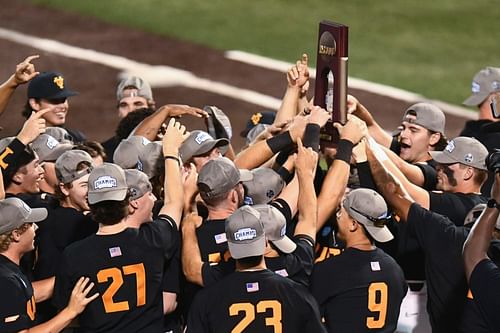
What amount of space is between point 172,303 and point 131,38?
906 cm

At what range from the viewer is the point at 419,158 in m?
8.20

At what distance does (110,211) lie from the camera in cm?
612

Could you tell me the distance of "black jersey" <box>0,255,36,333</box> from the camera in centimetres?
585

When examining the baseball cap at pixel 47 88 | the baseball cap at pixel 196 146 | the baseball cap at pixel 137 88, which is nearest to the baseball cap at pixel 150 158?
the baseball cap at pixel 196 146

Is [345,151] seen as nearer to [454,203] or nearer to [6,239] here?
[454,203]

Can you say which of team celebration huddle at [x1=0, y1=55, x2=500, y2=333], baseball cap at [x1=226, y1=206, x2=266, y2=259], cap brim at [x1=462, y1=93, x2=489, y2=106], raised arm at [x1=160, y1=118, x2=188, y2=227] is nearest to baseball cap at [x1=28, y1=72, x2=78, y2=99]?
team celebration huddle at [x1=0, y1=55, x2=500, y2=333]

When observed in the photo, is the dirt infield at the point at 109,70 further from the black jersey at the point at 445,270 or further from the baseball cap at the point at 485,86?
the black jersey at the point at 445,270

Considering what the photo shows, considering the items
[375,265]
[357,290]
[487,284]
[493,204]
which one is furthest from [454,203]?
[493,204]

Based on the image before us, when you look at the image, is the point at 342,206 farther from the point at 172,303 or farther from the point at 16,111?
the point at 16,111

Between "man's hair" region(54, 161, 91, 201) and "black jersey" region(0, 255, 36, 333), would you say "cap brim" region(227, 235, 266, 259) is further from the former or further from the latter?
"man's hair" region(54, 161, 91, 201)

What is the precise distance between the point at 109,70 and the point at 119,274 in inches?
336

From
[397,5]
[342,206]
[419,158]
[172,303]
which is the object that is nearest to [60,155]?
[172,303]


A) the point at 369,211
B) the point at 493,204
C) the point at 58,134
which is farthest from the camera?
the point at 58,134

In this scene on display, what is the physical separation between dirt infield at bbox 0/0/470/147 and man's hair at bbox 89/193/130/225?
650cm
